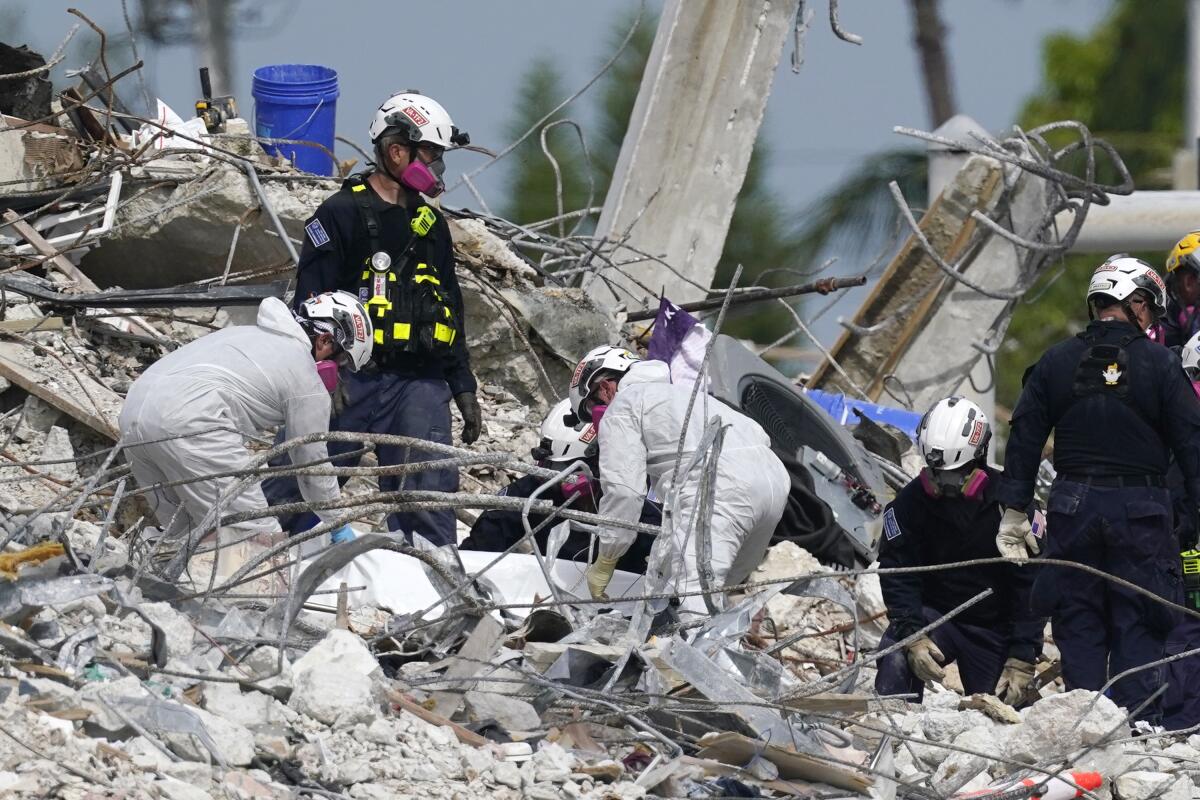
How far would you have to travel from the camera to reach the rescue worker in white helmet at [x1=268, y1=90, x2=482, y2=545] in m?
7.66

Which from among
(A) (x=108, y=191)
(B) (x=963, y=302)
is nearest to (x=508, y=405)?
(A) (x=108, y=191)

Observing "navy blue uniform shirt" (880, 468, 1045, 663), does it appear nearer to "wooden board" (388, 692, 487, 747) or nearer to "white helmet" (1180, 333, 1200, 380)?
"white helmet" (1180, 333, 1200, 380)

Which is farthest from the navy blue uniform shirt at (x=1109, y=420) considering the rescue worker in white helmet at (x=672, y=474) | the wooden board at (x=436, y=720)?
the wooden board at (x=436, y=720)

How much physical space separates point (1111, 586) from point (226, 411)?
10.1 feet

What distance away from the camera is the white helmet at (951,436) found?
24.4 ft

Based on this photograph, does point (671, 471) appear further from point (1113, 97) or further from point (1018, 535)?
point (1113, 97)

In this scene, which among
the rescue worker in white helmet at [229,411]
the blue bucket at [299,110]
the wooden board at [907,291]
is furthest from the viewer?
the wooden board at [907,291]

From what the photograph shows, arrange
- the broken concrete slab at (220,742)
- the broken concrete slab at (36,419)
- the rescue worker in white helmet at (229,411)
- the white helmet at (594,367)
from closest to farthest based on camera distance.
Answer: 1. the broken concrete slab at (220,742)
2. the rescue worker in white helmet at (229,411)
3. the white helmet at (594,367)
4. the broken concrete slab at (36,419)

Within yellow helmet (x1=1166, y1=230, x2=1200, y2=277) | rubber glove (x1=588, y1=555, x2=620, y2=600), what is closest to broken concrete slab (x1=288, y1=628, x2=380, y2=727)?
rubber glove (x1=588, y1=555, x2=620, y2=600)

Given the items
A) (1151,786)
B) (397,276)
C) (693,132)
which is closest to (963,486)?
(1151,786)

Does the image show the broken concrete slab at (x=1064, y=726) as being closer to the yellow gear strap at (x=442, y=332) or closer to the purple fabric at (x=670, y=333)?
the yellow gear strap at (x=442, y=332)

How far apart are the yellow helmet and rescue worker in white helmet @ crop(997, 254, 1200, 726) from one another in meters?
1.10

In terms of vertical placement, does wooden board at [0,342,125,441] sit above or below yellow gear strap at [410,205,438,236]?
below

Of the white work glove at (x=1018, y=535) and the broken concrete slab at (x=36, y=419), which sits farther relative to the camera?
the broken concrete slab at (x=36, y=419)
